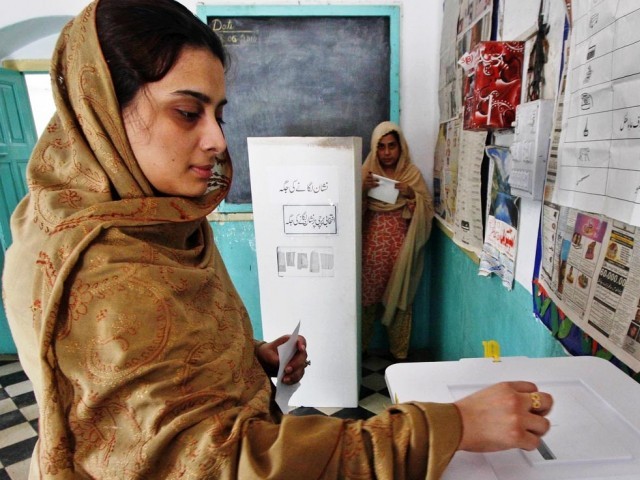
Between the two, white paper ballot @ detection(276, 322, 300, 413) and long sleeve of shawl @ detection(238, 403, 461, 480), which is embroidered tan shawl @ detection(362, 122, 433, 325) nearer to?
white paper ballot @ detection(276, 322, 300, 413)

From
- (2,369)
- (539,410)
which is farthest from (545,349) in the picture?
(2,369)

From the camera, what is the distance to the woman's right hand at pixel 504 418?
0.40 m

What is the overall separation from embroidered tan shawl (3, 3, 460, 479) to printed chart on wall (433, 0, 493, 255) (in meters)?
1.09

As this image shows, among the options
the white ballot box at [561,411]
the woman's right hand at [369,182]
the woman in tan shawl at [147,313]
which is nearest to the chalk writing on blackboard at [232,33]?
the woman's right hand at [369,182]

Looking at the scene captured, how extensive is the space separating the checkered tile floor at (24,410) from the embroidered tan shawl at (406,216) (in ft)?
1.11

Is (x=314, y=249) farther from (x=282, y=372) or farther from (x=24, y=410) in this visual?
(x=24, y=410)

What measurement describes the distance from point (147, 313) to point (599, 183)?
696 mm

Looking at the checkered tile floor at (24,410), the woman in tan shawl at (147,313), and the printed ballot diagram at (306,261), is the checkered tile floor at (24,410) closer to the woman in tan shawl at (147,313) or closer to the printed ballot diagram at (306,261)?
the printed ballot diagram at (306,261)

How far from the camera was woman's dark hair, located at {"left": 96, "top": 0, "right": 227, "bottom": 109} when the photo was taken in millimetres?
540

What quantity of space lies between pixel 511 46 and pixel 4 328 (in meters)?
3.19

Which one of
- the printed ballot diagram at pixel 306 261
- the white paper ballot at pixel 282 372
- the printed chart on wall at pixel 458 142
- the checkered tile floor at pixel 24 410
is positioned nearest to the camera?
the white paper ballot at pixel 282 372

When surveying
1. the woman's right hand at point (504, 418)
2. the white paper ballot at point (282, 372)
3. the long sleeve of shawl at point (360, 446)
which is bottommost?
the white paper ballot at point (282, 372)

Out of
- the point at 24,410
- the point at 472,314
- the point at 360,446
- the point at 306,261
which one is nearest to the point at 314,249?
the point at 306,261

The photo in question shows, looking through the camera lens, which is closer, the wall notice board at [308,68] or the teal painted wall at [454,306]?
the teal painted wall at [454,306]
